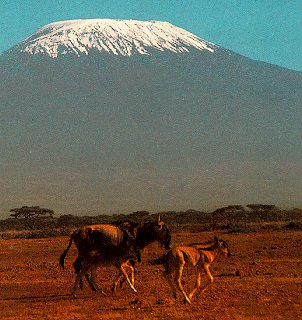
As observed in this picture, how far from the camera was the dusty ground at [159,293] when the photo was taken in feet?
46.2

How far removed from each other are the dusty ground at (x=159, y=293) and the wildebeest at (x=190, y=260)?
33cm

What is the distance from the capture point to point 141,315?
547 inches

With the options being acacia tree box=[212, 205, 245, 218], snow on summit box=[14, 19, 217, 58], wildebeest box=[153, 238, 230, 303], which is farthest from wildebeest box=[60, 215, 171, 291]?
snow on summit box=[14, 19, 217, 58]

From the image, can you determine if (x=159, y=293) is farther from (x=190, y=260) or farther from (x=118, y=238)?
(x=118, y=238)

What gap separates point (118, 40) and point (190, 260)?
574 ft

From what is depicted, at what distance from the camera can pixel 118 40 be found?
615ft

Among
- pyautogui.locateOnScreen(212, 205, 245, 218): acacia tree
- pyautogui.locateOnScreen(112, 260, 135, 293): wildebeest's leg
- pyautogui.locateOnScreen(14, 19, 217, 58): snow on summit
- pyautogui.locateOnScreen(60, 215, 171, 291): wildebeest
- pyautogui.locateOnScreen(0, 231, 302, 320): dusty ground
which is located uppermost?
pyautogui.locateOnScreen(14, 19, 217, 58): snow on summit

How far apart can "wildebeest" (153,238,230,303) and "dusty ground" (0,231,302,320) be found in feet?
1.10

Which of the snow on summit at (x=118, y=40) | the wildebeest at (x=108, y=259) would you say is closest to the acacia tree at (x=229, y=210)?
the wildebeest at (x=108, y=259)

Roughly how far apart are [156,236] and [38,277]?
4571 millimetres

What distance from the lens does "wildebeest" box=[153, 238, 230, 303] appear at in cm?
1492

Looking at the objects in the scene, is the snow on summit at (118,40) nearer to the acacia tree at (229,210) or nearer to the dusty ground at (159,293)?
the acacia tree at (229,210)

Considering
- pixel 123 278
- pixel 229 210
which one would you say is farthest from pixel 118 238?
pixel 229 210

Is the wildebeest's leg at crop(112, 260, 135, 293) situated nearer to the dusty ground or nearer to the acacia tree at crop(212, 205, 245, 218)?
the dusty ground
